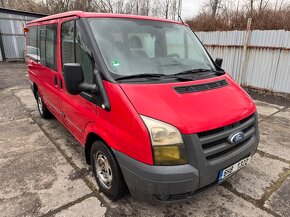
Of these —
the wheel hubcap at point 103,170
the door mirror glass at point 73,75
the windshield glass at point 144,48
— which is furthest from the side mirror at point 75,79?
the wheel hubcap at point 103,170

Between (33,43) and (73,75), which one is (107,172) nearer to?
(73,75)

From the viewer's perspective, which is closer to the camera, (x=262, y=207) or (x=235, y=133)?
(x=235, y=133)

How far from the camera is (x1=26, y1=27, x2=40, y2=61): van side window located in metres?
4.58

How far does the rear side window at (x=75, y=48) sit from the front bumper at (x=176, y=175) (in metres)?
1.01

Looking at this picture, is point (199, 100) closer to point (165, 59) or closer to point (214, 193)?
point (165, 59)

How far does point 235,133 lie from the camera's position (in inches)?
88.8

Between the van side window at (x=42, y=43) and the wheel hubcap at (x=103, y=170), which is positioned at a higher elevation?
the van side window at (x=42, y=43)

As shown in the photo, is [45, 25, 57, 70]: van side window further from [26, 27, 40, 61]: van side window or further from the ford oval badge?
the ford oval badge

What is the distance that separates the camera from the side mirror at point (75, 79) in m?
2.29

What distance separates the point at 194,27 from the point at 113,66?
28.4 feet

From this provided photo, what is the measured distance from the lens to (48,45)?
3.81 metres

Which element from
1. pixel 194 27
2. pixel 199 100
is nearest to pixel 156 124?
pixel 199 100

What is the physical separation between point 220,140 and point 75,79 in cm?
155

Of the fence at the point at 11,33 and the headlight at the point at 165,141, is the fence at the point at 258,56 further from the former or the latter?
the fence at the point at 11,33
